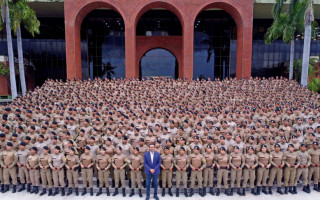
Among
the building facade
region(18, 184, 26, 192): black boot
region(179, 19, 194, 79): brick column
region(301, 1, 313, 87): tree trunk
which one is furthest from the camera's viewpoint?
the building facade

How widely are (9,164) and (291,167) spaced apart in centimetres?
843

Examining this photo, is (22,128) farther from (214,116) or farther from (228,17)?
(228,17)

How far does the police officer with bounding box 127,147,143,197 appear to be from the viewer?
6578mm

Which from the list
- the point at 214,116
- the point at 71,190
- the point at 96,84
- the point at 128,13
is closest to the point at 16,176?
the point at 71,190

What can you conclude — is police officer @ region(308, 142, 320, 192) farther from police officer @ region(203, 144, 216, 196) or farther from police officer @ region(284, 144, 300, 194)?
police officer @ region(203, 144, 216, 196)

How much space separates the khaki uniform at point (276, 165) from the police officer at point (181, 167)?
2.55m

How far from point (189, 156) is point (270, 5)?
21.3 m

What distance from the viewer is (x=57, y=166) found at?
6594 millimetres

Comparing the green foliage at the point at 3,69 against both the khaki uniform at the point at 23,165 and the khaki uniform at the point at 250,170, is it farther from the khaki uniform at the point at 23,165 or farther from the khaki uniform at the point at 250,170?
the khaki uniform at the point at 250,170

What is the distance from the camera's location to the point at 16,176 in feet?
22.6

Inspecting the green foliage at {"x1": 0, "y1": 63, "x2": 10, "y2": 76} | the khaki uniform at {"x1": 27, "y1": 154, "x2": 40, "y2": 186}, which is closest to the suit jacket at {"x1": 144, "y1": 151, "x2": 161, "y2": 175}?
the khaki uniform at {"x1": 27, "y1": 154, "x2": 40, "y2": 186}

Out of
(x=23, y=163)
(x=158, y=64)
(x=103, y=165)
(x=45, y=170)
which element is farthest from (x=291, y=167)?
(x=158, y=64)

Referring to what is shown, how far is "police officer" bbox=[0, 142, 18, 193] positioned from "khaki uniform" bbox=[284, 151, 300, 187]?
8.12 metres

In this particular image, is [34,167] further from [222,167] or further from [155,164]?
[222,167]
